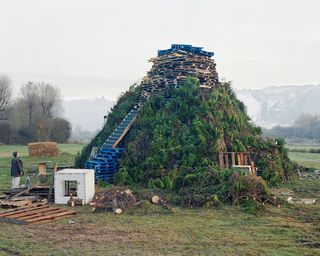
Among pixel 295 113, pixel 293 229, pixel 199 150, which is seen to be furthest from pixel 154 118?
pixel 295 113

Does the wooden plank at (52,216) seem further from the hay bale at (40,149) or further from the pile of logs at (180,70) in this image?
the hay bale at (40,149)

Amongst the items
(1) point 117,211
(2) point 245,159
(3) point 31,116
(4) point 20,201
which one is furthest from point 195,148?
(3) point 31,116

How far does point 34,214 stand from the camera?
10844 mm

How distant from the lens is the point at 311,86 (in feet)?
614

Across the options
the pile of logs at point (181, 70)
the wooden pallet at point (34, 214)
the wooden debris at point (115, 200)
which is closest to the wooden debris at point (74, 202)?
the wooden debris at point (115, 200)

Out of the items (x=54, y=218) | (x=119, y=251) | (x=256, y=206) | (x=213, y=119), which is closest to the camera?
(x=119, y=251)

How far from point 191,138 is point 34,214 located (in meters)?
6.92

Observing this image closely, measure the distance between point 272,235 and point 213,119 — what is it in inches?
318

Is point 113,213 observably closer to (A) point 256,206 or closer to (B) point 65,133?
(A) point 256,206

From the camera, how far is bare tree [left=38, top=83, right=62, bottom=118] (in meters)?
59.2

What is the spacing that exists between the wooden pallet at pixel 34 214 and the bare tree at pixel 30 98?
4224 centimetres

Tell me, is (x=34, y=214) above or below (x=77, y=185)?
below

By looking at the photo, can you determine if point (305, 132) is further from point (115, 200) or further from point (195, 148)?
point (115, 200)

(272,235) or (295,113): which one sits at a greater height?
(295,113)
